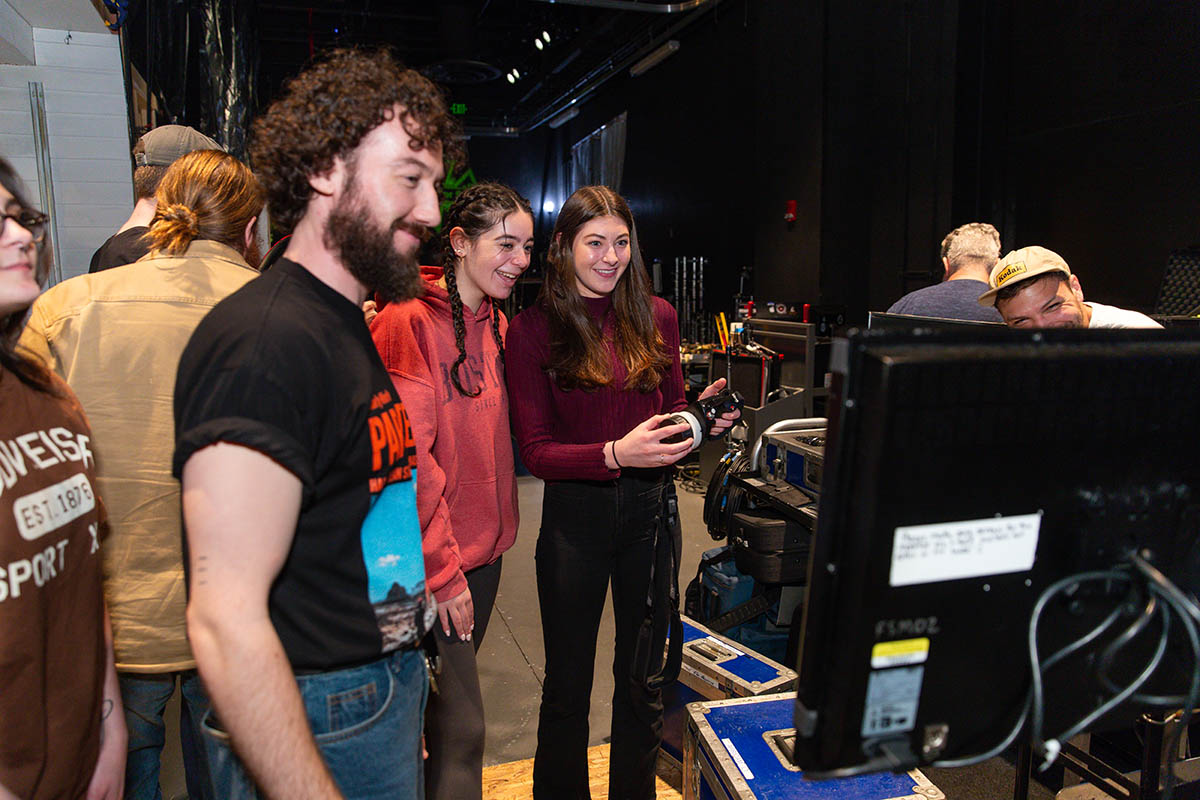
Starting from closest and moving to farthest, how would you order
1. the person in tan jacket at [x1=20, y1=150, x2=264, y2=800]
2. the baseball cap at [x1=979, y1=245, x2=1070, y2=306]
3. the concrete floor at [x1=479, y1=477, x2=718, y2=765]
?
the person in tan jacket at [x1=20, y1=150, x2=264, y2=800] < the baseball cap at [x1=979, y1=245, x2=1070, y2=306] < the concrete floor at [x1=479, y1=477, x2=718, y2=765]

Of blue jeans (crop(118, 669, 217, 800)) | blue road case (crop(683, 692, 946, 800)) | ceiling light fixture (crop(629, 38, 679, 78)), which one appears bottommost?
blue road case (crop(683, 692, 946, 800))

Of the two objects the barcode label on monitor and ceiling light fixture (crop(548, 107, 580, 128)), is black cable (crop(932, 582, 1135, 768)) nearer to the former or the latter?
the barcode label on monitor

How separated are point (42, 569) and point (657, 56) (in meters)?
8.03

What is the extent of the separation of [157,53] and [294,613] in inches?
151

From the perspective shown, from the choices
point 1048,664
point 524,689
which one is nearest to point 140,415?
point 1048,664

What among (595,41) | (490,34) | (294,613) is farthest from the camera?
(490,34)

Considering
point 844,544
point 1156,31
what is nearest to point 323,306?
point 844,544

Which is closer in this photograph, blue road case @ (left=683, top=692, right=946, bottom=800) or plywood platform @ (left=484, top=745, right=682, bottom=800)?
blue road case @ (left=683, top=692, right=946, bottom=800)

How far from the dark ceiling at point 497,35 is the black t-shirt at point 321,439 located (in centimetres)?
672

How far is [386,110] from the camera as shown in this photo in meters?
0.92

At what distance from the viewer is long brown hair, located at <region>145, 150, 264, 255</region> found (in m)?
1.47

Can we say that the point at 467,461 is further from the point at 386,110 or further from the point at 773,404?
the point at 773,404

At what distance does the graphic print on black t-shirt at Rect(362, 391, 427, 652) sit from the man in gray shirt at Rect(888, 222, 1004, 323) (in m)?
2.75

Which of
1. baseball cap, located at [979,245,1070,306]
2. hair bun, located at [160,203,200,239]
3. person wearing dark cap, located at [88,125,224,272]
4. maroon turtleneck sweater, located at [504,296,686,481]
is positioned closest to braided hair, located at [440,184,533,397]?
maroon turtleneck sweater, located at [504,296,686,481]
